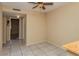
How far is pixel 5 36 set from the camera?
3.62 m

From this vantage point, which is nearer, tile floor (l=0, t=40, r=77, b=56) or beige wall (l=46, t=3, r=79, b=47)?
beige wall (l=46, t=3, r=79, b=47)

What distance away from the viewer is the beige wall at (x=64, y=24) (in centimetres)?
191

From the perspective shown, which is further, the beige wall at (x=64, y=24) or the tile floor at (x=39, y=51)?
the tile floor at (x=39, y=51)

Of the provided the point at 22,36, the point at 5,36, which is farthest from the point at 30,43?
the point at 5,36

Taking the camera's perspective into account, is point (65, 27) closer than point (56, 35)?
Yes

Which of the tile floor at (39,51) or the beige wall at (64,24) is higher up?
the beige wall at (64,24)

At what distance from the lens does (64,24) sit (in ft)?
6.71

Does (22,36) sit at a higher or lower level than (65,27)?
lower

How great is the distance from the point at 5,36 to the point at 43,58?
3.20 m

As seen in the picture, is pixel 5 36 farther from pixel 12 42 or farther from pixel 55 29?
pixel 55 29

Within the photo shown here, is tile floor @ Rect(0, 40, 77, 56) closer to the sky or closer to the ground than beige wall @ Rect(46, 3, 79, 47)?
closer to the ground

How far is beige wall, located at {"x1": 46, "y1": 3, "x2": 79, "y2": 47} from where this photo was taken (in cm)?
191

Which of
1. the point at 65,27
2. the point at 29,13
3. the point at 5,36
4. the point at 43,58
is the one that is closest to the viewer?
the point at 43,58

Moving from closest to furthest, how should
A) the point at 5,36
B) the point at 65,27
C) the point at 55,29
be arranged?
the point at 65,27 → the point at 55,29 → the point at 5,36
